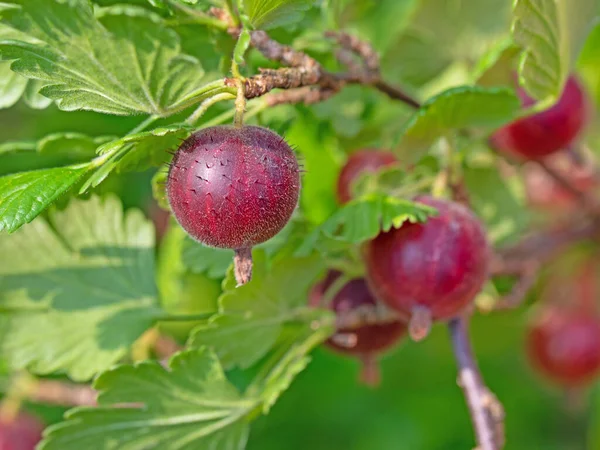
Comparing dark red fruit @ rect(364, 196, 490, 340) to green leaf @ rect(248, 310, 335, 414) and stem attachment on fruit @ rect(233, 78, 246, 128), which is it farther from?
stem attachment on fruit @ rect(233, 78, 246, 128)

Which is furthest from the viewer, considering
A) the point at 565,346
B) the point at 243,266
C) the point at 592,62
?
the point at 565,346

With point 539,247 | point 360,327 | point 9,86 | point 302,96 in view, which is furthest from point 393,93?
point 539,247

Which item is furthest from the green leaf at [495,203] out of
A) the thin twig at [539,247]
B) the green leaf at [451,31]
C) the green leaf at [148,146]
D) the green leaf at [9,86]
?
the green leaf at [9,86]

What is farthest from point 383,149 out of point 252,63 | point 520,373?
point 520,373

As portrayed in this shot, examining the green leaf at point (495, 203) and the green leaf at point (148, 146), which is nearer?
the green leaf at point (148, 146)

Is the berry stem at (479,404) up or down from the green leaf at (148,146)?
down

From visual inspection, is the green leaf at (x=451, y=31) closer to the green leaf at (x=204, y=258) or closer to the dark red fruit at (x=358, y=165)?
the dark red fruit at (x=358, y=165)

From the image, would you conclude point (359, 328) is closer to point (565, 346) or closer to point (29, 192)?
point (29, 192)

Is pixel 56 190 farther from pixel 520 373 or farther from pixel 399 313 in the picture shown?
pixel 520 373
